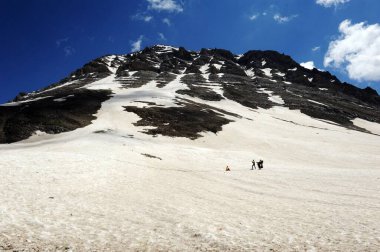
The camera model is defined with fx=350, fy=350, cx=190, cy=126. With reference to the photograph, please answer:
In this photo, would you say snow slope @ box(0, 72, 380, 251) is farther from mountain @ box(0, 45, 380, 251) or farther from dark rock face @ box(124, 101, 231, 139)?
dark rock face @ box(124, 101, 231, 139)

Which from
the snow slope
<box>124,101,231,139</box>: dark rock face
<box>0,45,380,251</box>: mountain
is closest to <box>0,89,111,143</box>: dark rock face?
<box>0,45,380,251</box>: mountain

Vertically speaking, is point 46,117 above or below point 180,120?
below

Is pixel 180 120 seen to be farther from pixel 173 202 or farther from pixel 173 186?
pixel 173 202

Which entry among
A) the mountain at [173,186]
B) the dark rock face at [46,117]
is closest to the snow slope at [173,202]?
the mountain at [173,186]

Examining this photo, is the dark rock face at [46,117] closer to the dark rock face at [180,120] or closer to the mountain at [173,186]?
the mountain at [173,186]

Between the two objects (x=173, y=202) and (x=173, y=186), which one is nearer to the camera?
(x=173, y=202)

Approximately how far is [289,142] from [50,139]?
41448 millimetres

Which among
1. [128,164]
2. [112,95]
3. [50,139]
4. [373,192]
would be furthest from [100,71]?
[373,192]

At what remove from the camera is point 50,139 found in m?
52.3

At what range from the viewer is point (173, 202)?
22.2 meters

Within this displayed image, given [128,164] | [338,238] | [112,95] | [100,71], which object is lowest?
[338,238]

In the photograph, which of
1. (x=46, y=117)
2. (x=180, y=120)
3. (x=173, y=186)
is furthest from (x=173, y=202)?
(x=180, y=120)

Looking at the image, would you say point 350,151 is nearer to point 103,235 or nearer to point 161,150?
point 161,150

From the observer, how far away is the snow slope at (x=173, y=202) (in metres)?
14.7
